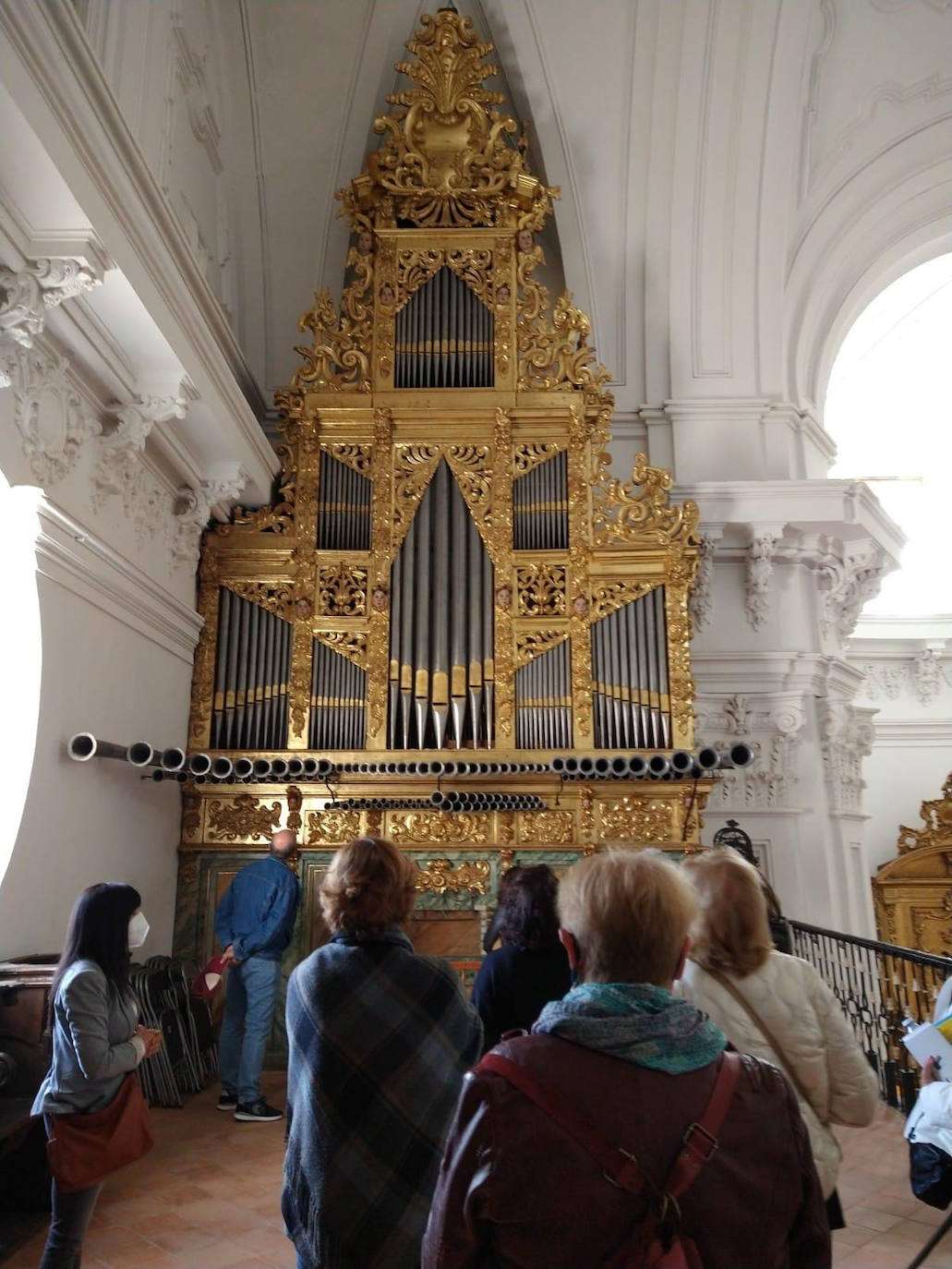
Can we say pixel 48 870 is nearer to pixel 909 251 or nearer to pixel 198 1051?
pixel 198 1051

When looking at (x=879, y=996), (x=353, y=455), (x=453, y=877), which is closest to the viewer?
(x=879, y=996)

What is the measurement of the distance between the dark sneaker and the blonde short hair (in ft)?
15.0

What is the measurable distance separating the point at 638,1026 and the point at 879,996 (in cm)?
627

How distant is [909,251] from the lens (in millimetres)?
10492

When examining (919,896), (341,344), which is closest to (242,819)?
(341,344)

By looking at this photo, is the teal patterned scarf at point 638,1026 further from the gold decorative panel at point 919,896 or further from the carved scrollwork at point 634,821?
the gold decorative panel at point 919,896

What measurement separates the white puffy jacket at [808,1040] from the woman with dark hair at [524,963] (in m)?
0.78

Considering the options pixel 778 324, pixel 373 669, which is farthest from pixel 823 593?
pixel 373 669

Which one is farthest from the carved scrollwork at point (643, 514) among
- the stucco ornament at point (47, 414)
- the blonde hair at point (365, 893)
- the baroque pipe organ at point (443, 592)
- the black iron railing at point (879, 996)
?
the blonde hair at point (365, 893)

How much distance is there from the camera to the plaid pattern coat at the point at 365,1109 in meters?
2.18

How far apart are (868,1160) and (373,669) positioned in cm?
437

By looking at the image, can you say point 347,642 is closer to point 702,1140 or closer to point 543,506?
point 543,506

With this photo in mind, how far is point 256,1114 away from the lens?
17.7 ft

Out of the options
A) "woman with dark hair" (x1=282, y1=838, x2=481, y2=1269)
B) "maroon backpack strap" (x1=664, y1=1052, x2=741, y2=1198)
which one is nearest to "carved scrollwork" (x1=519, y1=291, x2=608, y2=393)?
"woman with dark hair" (x1=282, y1=838, x2=481, y2=1269)
